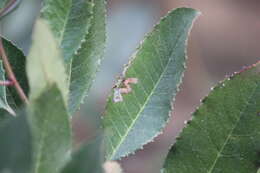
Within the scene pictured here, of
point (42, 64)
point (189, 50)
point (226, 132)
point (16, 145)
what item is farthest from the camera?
point (189, 50)

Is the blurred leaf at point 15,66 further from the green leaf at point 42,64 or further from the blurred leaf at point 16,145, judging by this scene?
the blurred leaf at point 16,145

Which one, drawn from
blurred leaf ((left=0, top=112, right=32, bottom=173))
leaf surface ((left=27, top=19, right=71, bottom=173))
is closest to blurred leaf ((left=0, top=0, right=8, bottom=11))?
leaf surface ((left=27, top=19, right=71, bottom=173))

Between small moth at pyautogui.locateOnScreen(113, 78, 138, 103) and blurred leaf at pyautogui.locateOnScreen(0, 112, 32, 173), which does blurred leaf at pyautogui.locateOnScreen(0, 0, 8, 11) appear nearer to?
small moth at pyautogui.locateOnScreen(113, 78, 138, 103)

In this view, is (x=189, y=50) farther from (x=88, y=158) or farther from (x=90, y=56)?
(x=88, y=158)

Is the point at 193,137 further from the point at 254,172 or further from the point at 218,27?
the point at 218,27

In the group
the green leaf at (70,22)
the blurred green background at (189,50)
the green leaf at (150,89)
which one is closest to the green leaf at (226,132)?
the green leaf at (150,89)

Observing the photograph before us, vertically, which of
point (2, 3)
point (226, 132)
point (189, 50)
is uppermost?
point (2, 3)

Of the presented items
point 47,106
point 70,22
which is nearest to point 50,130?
point 47,106
